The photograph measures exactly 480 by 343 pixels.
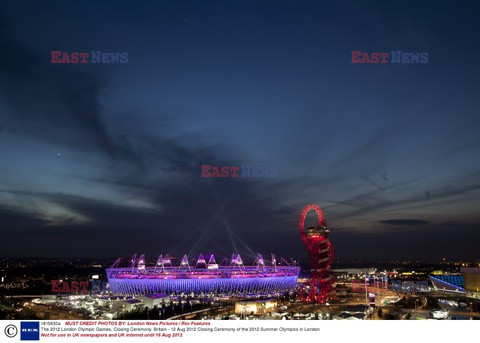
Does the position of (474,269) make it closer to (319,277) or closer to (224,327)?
(319,277)

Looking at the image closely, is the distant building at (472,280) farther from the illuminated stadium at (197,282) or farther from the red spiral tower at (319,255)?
the illuminated stadium at (197,282)

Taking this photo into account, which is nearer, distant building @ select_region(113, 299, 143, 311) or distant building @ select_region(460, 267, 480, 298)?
distant building @ select_region(113, 299, 143, 311)

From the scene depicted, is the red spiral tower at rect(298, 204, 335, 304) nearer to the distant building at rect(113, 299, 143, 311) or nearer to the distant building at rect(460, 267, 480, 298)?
the distant building at rect(460, 267, 480, 298)

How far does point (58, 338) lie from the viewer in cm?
774

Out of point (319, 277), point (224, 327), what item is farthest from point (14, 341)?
point (319, 277)

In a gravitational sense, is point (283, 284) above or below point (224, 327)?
below

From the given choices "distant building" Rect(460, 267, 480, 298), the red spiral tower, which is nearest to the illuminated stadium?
the red spiral tower

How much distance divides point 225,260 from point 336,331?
40.4 meters

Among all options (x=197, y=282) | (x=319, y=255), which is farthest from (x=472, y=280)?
(x=197, y=282)

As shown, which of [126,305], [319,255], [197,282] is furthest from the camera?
[197,282]

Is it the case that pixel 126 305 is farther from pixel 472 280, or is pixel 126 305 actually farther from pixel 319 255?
pixel 472 280

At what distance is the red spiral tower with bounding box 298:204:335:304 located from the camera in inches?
1014

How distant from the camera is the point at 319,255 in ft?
86.2

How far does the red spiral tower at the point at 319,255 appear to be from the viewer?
25.8 meters
